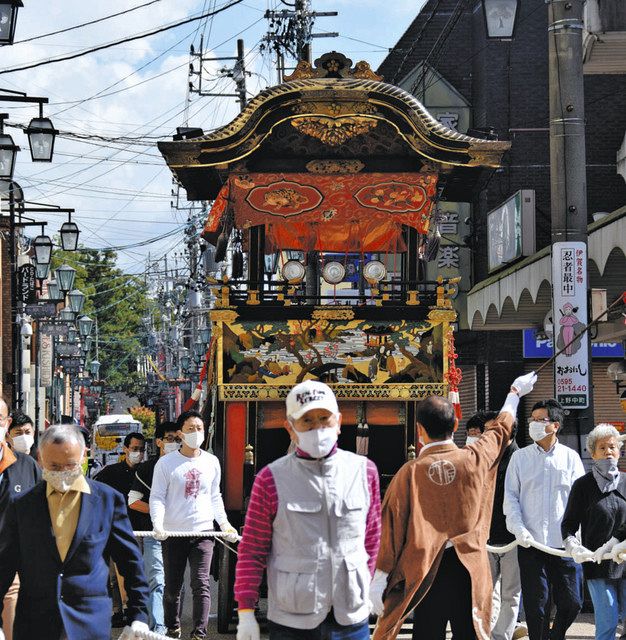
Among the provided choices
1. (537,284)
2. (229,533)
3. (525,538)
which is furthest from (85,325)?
(525,538)

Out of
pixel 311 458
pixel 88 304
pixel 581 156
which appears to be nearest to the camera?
pixel 311 458

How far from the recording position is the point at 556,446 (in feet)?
35.9

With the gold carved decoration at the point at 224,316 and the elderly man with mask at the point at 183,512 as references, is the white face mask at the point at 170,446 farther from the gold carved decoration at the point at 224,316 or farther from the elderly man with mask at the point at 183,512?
the elderly man with mask at the point at 183,512

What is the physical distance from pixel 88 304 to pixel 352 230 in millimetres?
93177

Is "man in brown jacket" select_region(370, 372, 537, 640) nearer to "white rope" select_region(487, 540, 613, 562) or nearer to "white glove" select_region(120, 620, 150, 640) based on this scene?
"white glove" select_region(120, 620, 150, 640)

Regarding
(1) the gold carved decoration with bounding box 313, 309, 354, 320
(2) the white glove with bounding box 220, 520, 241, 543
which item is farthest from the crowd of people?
(1) the gold carved decoration with bounding box 313, 309, 354, 320

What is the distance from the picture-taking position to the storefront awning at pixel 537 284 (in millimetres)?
16391

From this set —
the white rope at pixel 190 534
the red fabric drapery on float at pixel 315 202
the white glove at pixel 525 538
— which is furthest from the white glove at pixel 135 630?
the red fabric drapery on float at pixel 315 202

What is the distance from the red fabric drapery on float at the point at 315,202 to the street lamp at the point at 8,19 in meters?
2.78

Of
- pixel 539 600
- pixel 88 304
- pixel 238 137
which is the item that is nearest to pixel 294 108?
pixel 238 137

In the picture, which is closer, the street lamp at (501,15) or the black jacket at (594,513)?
the black jacket at (594,513)

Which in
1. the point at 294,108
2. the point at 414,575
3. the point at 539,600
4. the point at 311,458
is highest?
the point at 294,108

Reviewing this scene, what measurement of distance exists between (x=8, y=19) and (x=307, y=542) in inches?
396

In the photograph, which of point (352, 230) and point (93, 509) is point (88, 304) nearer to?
point (352, 230)
